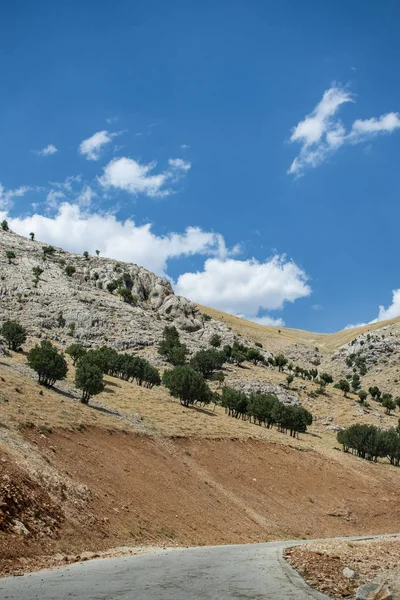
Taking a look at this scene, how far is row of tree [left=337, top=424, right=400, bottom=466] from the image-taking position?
6294cm

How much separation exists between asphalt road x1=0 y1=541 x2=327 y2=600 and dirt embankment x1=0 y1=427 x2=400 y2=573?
260cm

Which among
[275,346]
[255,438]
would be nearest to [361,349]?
[275,346]

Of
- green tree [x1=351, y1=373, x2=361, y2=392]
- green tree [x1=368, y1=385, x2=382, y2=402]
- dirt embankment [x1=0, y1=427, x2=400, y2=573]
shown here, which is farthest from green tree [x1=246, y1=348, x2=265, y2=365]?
dirt embankment [x1=0, y1=427, x2=400, y2=573]

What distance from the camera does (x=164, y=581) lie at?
485 inches

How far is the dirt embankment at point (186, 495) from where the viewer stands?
774 inches

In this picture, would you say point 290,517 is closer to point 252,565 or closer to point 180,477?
point 180,477

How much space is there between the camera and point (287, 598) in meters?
10.3

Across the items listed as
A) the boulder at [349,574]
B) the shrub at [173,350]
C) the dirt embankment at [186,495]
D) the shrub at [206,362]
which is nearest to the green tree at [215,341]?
the shrub at [173,350]

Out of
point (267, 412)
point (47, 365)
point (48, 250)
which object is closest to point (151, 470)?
point (47, 365)

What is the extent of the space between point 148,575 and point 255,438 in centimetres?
4065

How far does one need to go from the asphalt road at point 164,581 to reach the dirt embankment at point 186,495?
8.54 feet

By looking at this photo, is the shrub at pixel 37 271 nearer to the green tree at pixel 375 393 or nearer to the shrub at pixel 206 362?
the shrub at pixel 206 362

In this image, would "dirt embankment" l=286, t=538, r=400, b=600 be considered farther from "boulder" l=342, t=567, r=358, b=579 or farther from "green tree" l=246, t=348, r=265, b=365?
"green tree" l=246, t=348, r=265, b=365

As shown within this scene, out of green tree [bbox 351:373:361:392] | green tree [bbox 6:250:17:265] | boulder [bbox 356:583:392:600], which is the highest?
green tree [bbox 6:250:17:265]
